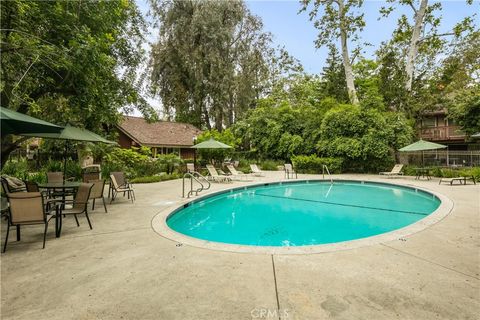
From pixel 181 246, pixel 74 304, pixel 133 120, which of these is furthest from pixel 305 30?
pixel 74 304

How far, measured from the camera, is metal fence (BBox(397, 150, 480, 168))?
1692cm

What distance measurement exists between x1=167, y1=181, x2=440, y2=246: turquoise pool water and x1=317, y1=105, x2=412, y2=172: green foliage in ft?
17.3

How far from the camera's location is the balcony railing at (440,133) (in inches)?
849

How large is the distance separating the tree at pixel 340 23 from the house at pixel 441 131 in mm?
8250

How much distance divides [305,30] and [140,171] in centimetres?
1797

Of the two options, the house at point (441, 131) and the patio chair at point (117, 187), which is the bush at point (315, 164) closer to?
the house at point (441, 131)

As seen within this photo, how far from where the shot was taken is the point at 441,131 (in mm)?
22609

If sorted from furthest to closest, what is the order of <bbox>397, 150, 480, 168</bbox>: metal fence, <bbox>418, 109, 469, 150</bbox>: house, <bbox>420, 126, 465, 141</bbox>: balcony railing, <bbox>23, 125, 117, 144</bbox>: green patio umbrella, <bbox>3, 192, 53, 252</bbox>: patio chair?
<bbox>418, 109, 469, 150</bbox>: house → <bbox>420, 126, 465, 141</bbox>: balcony railing → <bbox>397, 150, 480, 168</bbox>: metal fence → <bbox>23, 125, 117, 144</bbox>: green patio umbrella → <bbox>3, 192, 53, 252</bbox>: patio chair

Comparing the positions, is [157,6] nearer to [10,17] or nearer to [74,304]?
[10,17]

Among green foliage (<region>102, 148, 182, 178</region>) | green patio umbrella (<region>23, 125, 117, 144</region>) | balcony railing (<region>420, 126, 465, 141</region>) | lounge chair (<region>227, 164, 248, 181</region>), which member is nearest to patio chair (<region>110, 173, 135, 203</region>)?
green patio umbrella (<region>23, 125, 117, 144</region>)

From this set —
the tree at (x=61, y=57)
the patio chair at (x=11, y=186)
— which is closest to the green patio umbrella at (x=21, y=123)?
the tree at (x=61, y=57)

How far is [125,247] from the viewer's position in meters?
4.16

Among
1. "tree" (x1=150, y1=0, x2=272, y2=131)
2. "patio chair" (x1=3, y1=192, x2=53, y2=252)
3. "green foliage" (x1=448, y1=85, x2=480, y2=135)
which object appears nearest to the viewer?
"patio chair" (x1=3, y1=192, x2=53, y2=252)

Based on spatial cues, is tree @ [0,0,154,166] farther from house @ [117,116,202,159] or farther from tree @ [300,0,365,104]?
tree @ [300,0,365,104]
